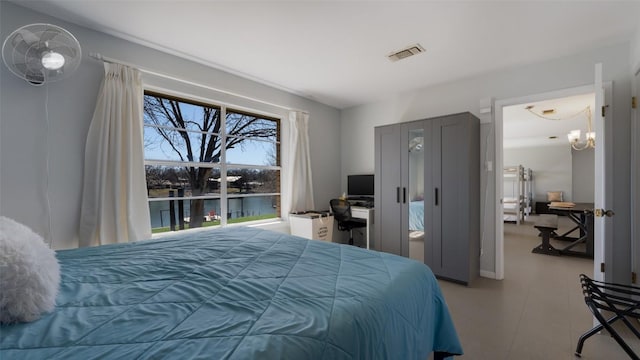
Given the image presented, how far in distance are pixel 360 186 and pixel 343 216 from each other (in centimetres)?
66

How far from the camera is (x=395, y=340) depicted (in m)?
0.98

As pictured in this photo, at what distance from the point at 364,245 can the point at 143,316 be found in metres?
3.97

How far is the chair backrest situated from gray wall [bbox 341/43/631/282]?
862 mm

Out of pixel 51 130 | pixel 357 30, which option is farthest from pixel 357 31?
pixel 51 130

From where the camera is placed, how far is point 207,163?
3068mm

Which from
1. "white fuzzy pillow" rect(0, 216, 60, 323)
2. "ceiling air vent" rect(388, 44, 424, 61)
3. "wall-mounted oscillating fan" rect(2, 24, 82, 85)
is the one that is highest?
"ceiling air vent" rect(388, 44, 424, 61)

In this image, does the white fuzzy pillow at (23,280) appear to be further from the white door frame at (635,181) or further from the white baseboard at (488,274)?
the white baseboard at (488,274)

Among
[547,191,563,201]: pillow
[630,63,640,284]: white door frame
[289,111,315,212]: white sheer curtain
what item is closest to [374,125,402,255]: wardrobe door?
[289,111,315,212]: white sheer curtain

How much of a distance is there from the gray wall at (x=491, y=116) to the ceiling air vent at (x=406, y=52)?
3.67ft

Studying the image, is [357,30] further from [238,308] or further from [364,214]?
[364,214]

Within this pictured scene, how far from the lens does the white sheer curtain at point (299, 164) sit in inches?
151

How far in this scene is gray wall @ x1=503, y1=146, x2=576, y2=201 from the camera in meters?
8.09

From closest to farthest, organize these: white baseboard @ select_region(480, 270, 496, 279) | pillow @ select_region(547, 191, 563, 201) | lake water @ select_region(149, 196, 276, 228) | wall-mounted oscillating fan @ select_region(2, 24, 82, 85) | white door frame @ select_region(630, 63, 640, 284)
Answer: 1. wall-mounted oscillating fan @ select_region(2, 24, 82, 85)
2. white door frame @ select_region(630, 63, 640, 284)
3. lake water @ select_region(149, 196, 276, 228)
4. white baseboard @ select_region(480, 270, 496, 279)
5. pillow @ select_region(547, 191, 563, 201)

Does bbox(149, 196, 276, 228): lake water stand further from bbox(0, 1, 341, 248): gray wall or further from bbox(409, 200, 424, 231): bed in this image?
bbox(409, 200, 424, 231): bed
